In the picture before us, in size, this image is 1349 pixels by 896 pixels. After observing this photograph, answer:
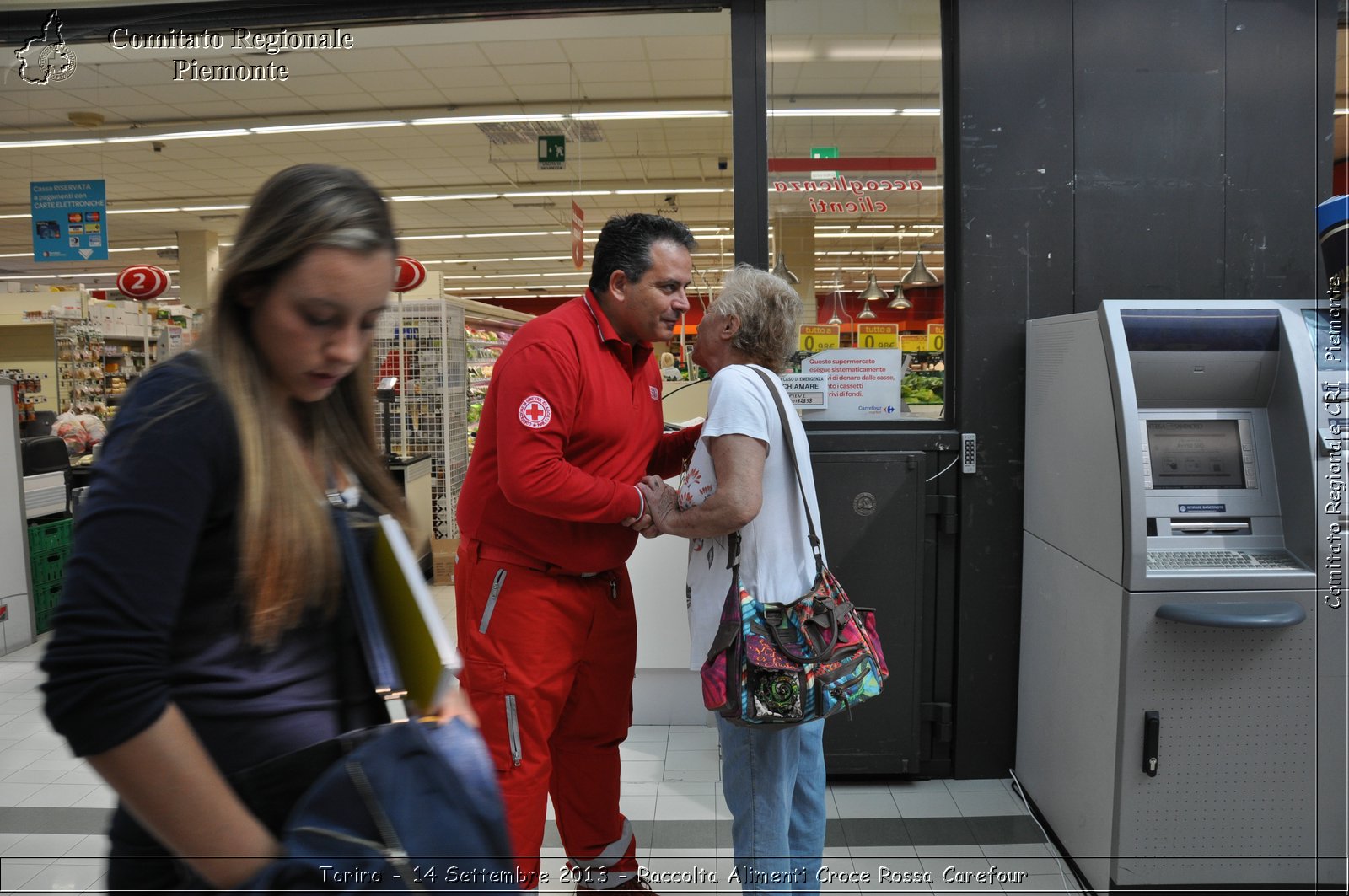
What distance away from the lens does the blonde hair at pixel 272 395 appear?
89 cm

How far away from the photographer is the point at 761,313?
2.08 meters

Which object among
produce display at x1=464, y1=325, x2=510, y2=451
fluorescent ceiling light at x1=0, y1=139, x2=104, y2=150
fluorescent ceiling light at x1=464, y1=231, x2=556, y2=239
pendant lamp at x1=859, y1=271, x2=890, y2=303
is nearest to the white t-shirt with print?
pendant lamp at x1=859, y1=271, x2=890, y2=303

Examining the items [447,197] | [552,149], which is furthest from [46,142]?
[552,149]

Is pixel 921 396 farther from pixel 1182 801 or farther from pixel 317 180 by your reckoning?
pixel 317 180

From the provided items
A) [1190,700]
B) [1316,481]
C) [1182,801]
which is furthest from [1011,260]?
[1182,801]

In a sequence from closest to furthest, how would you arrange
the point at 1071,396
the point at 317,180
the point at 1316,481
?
the point at 317,180 < the point at 1316,481 < the point at 1071,396

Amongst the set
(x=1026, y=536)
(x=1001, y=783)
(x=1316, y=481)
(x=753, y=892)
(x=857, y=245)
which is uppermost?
(x=857, y=245)

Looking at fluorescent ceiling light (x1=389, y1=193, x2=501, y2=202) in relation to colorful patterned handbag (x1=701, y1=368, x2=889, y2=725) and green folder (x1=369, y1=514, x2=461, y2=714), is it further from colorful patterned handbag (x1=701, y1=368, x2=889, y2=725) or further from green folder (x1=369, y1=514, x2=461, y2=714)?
green folder (x1=369, y1=514, x2=461, y2=714)

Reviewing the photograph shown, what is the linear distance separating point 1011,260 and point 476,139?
8276 mm

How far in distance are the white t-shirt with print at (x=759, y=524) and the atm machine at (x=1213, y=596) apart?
0.98m

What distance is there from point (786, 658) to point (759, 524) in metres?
0.31

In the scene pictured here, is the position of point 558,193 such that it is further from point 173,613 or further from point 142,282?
point 173,613

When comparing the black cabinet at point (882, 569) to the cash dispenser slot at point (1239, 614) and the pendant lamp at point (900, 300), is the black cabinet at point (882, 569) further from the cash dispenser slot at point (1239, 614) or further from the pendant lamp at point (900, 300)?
the cash dispenser slot at point (1239, 614)

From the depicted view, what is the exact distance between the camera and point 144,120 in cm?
909
